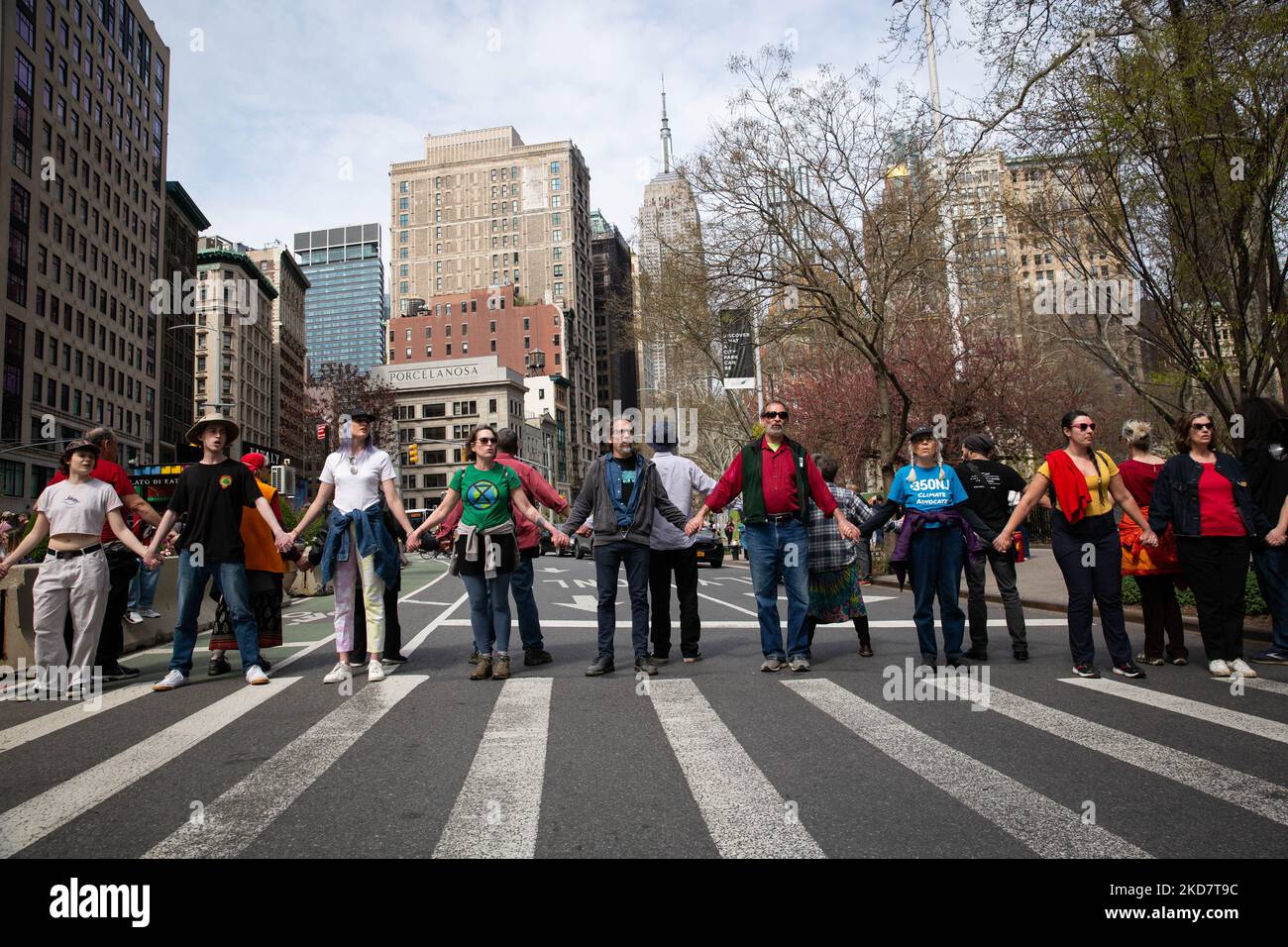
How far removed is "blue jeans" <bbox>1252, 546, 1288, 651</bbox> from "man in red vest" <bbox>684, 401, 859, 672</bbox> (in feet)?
10.9

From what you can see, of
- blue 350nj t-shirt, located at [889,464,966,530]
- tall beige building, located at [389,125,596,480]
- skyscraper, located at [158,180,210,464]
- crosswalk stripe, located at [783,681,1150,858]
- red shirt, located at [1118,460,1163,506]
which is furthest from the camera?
tall beige building, located at [389,125,596,480]

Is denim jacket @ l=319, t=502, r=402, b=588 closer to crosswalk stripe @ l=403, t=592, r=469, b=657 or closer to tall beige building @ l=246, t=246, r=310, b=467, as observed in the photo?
crosswalk stripe @ l=403, t=592, r=469, b=657

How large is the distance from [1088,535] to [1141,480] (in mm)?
1265

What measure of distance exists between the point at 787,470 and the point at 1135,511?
2822mm

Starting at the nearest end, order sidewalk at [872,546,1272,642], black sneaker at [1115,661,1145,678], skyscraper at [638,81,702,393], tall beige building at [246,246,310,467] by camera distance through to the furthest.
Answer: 1. black sneaker at [1115,661,1145,678]
2. sidewalk at [872,546,1272,642]
3. skyscraper at [638,81,702,393]
4. tall beige building at [246,246,310,467]

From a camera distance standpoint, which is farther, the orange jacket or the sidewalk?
the sidewalk

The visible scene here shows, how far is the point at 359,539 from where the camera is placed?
24.3ft

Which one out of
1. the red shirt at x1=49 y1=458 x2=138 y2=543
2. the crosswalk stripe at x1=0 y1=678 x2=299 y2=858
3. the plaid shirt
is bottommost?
the crosswalk stripe at x1=0 y1=678 x2=299 y2=858

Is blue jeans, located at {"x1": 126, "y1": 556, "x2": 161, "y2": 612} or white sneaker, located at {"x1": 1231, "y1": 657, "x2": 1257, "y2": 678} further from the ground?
blue jeans, located at {"x1": 126, "y1": 556, "x2": 161, "y2": 612}

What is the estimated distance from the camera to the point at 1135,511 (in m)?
7.36

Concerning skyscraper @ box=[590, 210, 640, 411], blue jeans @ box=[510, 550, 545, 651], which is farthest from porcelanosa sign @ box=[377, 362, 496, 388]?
blue jeans @ box=[510, 550, 545, 651]

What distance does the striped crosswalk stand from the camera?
3.55 m

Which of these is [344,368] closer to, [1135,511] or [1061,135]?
[1061,135]
